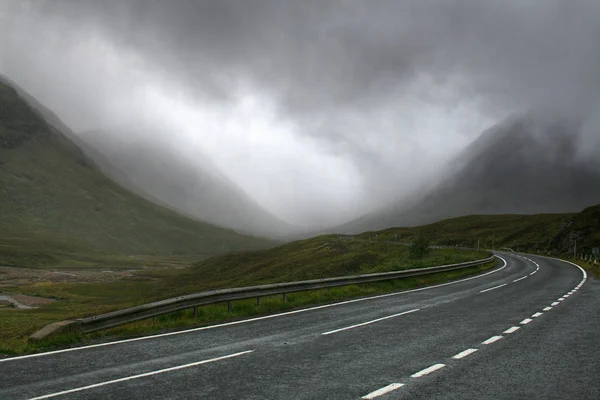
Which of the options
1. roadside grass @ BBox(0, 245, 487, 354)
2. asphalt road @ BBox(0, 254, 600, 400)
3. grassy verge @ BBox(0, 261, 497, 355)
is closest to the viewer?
asphalt road @ BBox(0, 254, 600, 400)

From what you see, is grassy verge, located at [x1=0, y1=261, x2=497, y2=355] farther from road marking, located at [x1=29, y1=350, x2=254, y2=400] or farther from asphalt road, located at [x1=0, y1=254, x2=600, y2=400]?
road marking, located at [x1=29, y1=350, x2=254, y2=400]

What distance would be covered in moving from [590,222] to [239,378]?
356 ft

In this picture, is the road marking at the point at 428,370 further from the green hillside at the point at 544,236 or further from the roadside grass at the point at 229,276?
the green hillside at the point at 544,236

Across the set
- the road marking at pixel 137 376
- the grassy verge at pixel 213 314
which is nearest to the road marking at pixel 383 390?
the road marking at pixel 137 376

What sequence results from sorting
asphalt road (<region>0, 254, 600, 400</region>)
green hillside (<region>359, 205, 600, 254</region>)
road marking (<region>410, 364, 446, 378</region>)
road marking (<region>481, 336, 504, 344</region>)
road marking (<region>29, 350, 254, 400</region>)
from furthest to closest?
green hillside (<region>359, 205, 600, 254</region>) → road marking (<region>481, 336, 504, 344</region>) → road marking (<region>410, 364, 446, 378</region>) → asphalt road (<region>0, 254, 600, 400</region>) → road marking (<region>29, 350, 254, 400</region>)

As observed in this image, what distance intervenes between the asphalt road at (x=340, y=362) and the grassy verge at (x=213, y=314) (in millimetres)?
1089

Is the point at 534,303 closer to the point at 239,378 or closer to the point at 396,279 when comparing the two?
the point at 396,279

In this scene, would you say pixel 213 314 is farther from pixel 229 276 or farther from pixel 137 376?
pixel 229 276

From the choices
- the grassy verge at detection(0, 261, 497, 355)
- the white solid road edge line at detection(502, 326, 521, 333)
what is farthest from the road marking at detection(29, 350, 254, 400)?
the white solid road edge line at detection(502, 326, 521, 333)

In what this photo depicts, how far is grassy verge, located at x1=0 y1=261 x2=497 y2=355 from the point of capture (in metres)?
12.2

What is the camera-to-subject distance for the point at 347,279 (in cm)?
2545

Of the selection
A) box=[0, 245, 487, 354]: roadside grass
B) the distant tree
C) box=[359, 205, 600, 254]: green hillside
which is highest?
box=[359, 205, 600, 254]: green hillside

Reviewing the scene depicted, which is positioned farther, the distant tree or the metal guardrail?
the distant tree

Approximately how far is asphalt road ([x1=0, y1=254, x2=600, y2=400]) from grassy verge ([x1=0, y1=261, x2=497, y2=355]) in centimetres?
109
